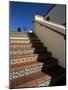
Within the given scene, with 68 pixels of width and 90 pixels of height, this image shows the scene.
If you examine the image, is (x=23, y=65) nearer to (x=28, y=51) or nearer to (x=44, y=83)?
(x=28, y=51)

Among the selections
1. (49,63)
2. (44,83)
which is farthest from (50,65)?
(44,83)

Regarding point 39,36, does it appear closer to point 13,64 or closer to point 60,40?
point 60,40

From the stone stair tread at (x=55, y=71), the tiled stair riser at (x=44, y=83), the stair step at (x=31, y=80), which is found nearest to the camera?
the stair step at (x=31, y=80)

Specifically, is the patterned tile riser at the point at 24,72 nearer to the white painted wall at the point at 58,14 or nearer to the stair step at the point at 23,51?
the stair step at the point at 23,51

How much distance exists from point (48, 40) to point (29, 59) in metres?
0.36

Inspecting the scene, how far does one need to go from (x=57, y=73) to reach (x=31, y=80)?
0.38 meters

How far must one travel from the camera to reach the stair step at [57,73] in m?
3.02

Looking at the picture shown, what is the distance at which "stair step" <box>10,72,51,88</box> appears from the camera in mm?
2828

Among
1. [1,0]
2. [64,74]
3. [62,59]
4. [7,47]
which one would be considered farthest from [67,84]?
[1,0]

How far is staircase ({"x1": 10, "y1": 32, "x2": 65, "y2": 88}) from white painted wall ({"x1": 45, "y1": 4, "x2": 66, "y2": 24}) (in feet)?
1.09

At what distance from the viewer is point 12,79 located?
2814 millimetres

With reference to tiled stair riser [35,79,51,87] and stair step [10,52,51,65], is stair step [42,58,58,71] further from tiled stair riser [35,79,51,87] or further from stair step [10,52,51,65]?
tiled stair riser [35,79,51,87]

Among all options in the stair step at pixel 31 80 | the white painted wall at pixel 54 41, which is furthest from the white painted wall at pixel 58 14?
the stair step at pixel 31 80

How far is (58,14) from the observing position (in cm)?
303
